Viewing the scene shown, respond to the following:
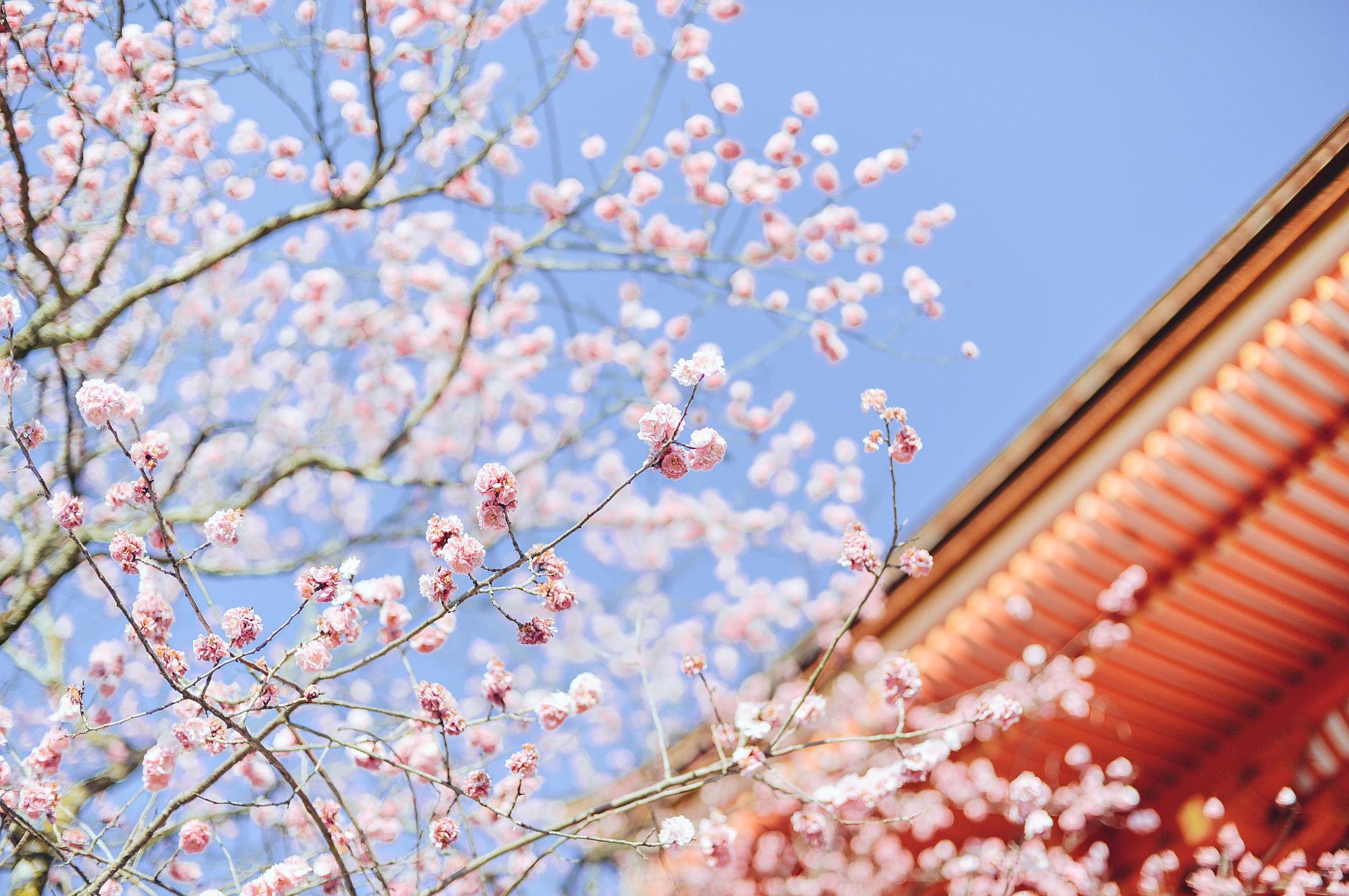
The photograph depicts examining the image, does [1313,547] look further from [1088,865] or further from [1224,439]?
[1088,865]

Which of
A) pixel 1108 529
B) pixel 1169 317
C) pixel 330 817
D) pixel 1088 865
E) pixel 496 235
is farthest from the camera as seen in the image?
pixel 496 235

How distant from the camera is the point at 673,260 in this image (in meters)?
6.26

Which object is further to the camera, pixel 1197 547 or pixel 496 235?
pixel 496 235

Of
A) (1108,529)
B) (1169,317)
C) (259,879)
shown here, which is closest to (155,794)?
(259,879)

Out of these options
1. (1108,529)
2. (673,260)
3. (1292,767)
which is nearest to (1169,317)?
(1108,529)

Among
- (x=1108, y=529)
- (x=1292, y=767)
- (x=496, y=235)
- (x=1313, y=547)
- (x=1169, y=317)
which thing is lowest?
(x=1292, y=767)

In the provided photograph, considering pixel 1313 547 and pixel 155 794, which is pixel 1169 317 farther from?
pixel 155 794

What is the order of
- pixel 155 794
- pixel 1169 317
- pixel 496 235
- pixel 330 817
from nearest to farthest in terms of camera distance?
1. pixel 155 794
2. pixel 330 817
3. pixel 1169 317
4. pixel 496 235

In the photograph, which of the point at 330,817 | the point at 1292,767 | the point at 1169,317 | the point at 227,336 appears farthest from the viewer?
the point at 227,336

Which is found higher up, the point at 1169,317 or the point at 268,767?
the point at 268,767

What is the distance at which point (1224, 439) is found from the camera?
3854 mm

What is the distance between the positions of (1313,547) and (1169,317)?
138 cm

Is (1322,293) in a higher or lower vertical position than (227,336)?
lower

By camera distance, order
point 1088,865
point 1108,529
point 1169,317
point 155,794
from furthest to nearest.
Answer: point 1088,865, point 1108,529, point 1169,317, point 155,794
